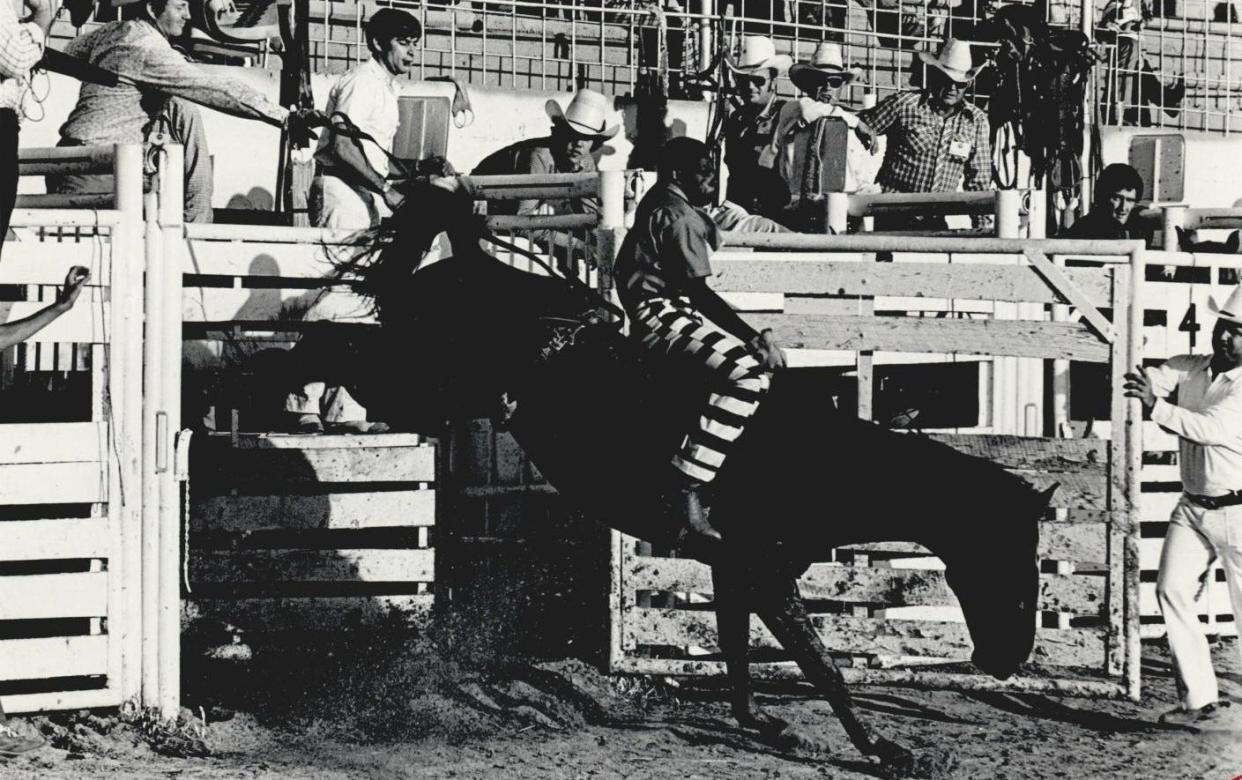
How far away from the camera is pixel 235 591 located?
868 centimetres

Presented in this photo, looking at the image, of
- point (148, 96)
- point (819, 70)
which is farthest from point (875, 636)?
point (819, 70)

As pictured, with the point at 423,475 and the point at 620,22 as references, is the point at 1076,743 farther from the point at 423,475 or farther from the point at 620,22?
the point at 620,22

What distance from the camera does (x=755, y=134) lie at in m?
12.1

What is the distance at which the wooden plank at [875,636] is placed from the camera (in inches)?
340

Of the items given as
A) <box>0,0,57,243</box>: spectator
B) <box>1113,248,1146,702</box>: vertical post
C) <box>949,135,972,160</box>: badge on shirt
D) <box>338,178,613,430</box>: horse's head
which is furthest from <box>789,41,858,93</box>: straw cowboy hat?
<box>0,0,57,243</box>: spectator

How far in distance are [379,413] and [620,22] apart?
7.03 meters

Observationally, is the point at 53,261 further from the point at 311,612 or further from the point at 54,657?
the point at 311,612

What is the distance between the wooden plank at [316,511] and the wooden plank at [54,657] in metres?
1.03

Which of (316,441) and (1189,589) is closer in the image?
(1189,589)

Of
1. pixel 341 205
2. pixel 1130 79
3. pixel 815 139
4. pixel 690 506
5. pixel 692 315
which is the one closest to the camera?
pixel 690 506

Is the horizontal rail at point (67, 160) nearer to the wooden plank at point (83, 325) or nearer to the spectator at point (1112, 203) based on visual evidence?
the wooden plank at point (83, 325)

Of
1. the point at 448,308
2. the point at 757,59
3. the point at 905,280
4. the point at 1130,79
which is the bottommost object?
the point at 448,308

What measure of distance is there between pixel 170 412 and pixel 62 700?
1.26m

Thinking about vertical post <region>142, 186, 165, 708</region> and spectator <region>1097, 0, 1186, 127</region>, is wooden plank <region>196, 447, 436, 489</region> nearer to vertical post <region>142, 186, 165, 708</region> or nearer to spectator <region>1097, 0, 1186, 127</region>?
vertical post <region>142, 186, 165, 708</region>
